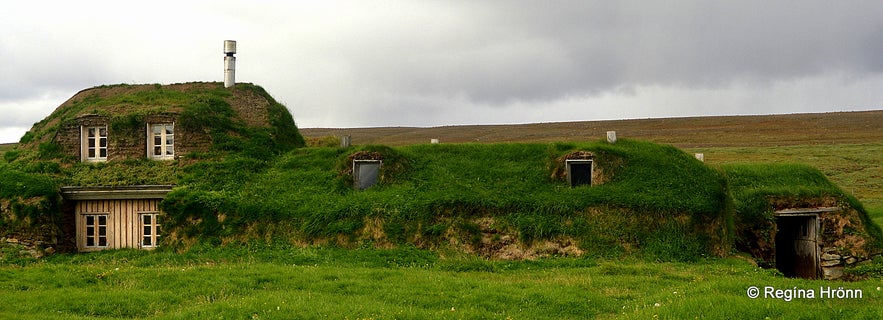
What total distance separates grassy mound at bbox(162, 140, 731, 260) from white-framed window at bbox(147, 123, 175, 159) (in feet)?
6.12

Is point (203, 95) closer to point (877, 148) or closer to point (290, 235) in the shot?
point (290, 235)

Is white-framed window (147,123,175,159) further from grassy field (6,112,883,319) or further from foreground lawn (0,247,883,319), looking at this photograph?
foreground lawn (0,247,883,319)

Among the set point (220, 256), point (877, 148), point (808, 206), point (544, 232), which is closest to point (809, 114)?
point (877, 148)

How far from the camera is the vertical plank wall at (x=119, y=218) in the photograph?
26031 millimetres

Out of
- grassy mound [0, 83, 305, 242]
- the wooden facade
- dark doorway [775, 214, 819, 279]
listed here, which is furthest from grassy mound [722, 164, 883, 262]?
the wooden facade

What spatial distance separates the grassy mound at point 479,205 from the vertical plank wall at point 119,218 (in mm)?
1546

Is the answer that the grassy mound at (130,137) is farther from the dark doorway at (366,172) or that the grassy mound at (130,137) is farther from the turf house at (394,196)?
the dark doorway at (366,172)

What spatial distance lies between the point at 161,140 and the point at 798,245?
2448 centimetres

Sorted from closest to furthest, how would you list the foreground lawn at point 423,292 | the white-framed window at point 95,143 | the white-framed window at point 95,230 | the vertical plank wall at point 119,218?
the foreground lawn at point 423,292, the vertical plank wall at point 119,218, the white-framed window at point 95,230, the white-framed window at point 95,143

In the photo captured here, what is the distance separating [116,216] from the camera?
2620cm

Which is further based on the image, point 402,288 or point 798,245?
point 798,245

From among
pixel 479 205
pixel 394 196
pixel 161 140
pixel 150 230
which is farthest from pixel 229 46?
pixel 479 205
